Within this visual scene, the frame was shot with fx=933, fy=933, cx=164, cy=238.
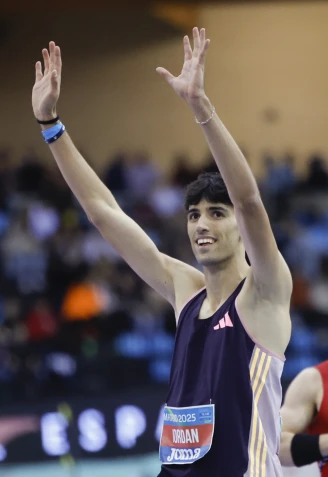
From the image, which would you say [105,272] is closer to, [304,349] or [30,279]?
[30,279]

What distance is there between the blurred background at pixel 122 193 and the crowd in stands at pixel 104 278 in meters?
0.03

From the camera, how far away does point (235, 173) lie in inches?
145

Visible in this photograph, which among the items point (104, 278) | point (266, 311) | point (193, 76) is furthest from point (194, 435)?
point (104, 278)

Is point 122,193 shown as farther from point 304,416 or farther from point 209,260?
point 209,260

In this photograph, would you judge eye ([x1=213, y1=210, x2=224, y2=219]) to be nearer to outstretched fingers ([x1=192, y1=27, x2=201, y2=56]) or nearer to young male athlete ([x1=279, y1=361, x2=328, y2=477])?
outstretched fingers ([x1=192, y1=27, x2=201, y2=56])

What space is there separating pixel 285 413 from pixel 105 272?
8.39 m

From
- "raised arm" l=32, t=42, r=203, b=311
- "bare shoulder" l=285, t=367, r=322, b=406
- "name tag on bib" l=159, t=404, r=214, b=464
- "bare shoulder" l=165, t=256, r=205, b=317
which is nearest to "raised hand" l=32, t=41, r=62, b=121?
"raised arm" l=32, t=42, r=203, b=311

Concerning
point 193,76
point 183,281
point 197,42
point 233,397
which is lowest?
point 233,397

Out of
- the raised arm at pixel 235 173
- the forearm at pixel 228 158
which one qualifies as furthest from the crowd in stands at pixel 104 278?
the forearm at pixel 228 158

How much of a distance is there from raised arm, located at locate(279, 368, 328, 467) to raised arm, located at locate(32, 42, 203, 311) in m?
1.05

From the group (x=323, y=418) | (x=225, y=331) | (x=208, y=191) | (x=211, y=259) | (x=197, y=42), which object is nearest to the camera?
(x=197, y=42)

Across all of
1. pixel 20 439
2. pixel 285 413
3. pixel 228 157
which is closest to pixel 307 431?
pixel 285 413

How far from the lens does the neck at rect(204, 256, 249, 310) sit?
4105 mm

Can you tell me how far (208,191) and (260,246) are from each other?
0.51m
